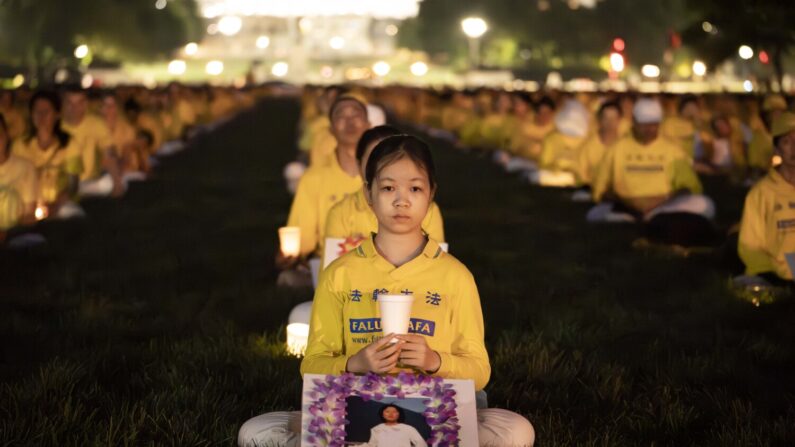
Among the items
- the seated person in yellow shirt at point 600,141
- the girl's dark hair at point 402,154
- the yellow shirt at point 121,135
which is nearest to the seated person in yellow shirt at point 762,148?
the seated person in yellow shirt at point 600,141

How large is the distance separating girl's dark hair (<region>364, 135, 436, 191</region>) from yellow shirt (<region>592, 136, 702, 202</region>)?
28.8ft

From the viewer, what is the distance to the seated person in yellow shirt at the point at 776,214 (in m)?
8.44

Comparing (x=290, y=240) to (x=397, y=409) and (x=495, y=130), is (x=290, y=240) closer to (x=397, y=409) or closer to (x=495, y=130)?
(x=397, y=409)

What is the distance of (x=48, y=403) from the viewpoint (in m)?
5.85

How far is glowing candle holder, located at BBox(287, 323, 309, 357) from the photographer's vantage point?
7090 mm

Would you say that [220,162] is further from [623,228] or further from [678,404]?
[678,404]

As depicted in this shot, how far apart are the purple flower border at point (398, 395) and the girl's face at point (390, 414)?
51mm

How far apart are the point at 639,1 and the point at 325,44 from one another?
72.1 metres

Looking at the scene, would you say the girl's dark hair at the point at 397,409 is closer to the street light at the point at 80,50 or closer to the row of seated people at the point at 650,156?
the row of seated people at the point at 650,156

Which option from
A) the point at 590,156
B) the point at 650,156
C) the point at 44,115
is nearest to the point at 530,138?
the point at 590,156

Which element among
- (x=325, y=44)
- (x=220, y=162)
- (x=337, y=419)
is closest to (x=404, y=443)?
(x=337, y=419)

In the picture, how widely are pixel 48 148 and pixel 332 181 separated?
6.01 metres

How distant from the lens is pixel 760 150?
18.3m

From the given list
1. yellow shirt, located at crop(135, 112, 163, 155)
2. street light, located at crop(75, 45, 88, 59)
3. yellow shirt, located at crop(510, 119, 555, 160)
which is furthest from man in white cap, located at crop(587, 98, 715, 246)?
street light, located at crop(75, 45, 88, 59)
